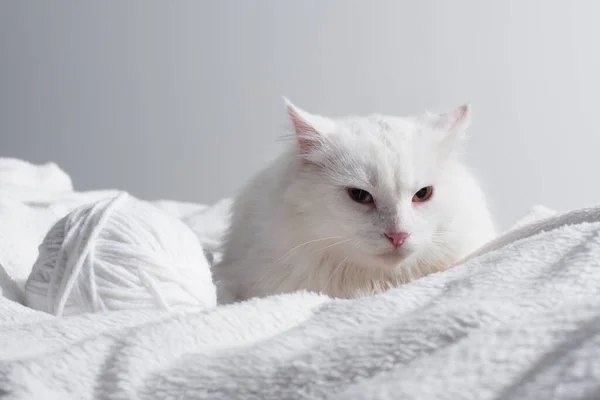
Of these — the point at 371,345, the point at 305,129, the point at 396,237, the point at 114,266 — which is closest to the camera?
the point at 371,345

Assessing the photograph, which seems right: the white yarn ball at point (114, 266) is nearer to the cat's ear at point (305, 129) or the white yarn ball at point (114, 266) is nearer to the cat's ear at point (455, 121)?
the cat's ear at point (305, 129)

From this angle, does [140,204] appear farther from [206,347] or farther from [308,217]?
[206,347]

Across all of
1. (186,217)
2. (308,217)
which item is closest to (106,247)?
(308,217)

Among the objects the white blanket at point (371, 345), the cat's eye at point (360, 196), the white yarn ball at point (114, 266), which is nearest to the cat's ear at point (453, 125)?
the cat's eye at point (360, 196)

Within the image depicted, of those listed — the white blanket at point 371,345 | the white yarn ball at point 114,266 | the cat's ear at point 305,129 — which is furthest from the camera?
the cat's ear at point 305,129

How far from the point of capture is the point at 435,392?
0.41 m

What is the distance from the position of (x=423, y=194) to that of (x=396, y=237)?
0.14m

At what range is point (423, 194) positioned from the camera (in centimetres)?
119

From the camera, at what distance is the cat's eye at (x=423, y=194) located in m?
1.18

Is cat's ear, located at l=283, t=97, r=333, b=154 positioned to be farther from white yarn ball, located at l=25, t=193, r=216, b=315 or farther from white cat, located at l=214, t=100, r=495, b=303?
white yarn ball, located at l=25, t=193, r=216, b=315

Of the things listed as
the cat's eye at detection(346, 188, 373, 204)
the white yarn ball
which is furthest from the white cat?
the white yarn ball

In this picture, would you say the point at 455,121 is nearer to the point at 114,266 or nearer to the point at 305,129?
the point at 305,129

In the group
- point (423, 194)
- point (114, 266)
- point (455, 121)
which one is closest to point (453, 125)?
point (455, 121)

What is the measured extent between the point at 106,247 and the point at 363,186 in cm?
48
